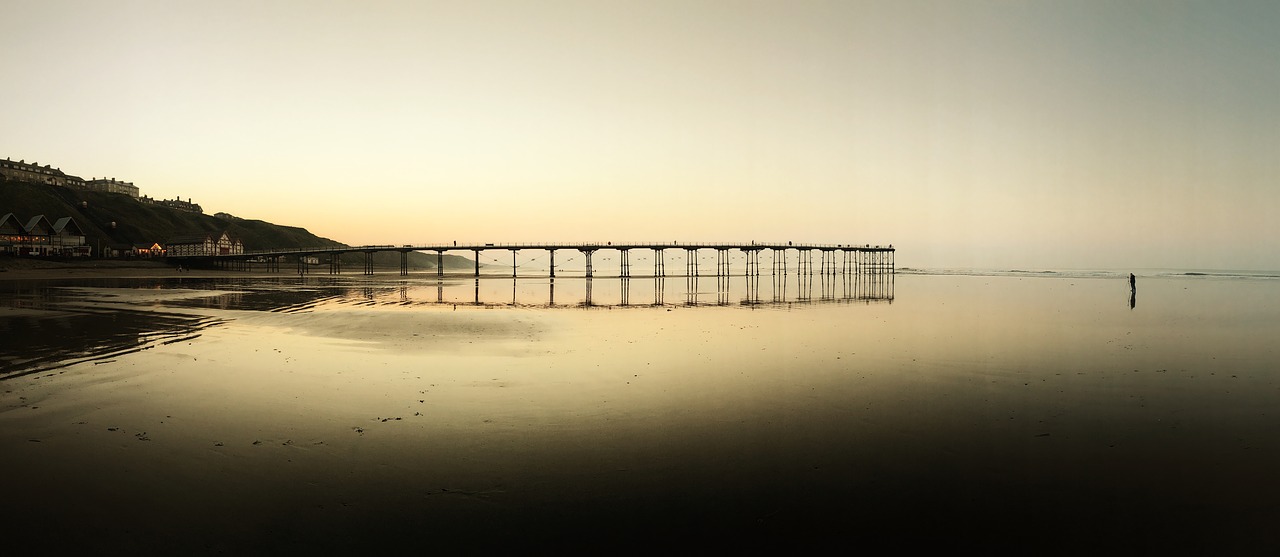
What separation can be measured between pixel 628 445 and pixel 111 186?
240022 mm

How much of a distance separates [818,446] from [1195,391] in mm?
10585

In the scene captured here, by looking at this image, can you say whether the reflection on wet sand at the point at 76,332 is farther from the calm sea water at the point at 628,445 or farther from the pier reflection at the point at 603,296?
the pier reflection at the point at 603,296

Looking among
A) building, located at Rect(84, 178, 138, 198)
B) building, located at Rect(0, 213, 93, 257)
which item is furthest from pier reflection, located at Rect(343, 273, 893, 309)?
building, located at Rect(84, 178, 138, 198)

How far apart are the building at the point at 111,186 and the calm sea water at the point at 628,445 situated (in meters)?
215

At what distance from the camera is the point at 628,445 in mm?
9383

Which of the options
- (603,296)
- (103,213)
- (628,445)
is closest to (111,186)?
(103,213)

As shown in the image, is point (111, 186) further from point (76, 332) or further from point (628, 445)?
point (628, 445)

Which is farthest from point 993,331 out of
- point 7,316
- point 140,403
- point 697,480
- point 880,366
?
point 7,316

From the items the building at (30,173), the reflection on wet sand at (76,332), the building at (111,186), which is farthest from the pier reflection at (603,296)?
the building at (111,186)

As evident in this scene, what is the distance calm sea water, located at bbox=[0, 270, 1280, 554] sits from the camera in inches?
250

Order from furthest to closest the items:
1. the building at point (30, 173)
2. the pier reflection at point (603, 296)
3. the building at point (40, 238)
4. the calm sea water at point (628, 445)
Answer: the building at point (30, 173) → the building at point (40, 238) → the pier reflection at point (603, 296) → the calm sea water at point (628, 445)

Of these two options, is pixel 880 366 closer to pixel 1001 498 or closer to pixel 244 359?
pixel 1001 498

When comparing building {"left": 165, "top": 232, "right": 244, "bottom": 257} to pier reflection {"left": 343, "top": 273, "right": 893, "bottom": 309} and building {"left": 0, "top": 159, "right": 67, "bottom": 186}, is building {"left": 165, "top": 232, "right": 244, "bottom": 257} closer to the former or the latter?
building {"left": 0, "top": 159, "right": 67, "bottom": 186}

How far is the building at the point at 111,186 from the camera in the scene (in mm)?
182125
